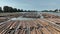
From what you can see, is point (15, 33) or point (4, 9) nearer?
point (15, 33)

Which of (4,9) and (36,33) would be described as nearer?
(36,33)

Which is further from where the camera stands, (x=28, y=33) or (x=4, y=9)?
(x=4, y=9)

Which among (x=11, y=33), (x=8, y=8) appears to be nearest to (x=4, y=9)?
(x=8, y=8)

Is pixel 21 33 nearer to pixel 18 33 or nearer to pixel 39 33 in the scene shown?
pixel 18 33

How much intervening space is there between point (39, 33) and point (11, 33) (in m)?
2.93

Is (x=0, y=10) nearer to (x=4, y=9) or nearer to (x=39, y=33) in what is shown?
(x=4, y=9)

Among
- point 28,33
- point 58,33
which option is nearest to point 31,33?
point 28,33

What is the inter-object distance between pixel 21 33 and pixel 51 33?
310cm

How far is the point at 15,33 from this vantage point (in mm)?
15008

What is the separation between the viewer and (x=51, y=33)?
1493cm

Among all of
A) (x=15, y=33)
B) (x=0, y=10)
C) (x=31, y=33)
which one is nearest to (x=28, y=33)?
(x=31, y=33)

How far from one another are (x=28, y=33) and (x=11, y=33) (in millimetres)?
1788

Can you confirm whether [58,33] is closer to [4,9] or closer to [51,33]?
[51,33]

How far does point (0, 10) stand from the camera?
8462 cm
